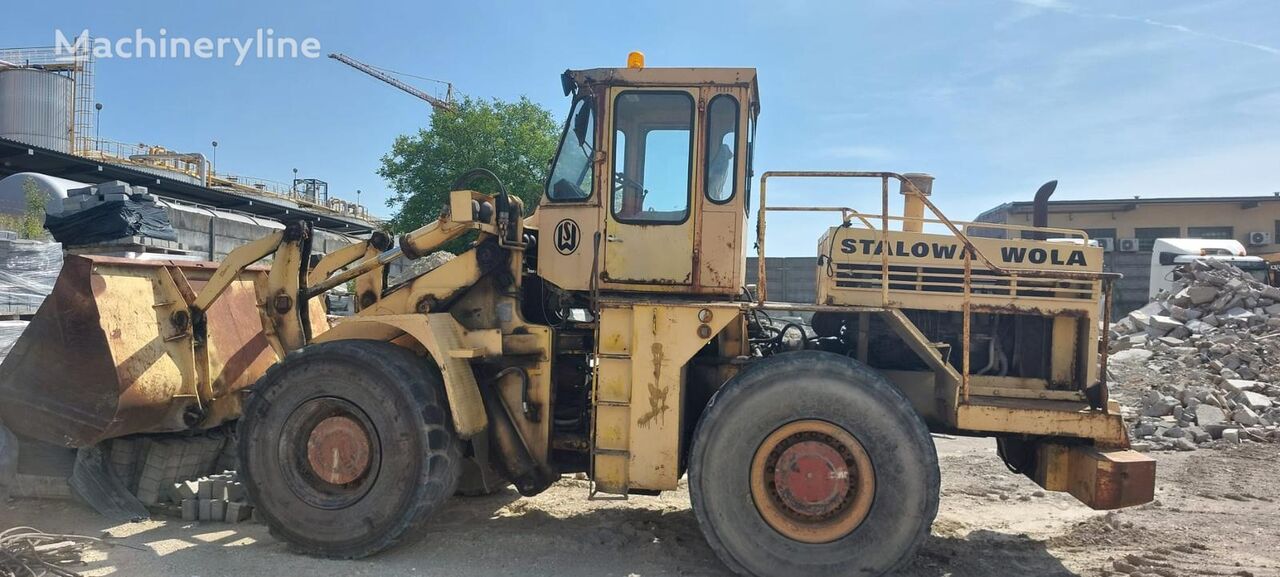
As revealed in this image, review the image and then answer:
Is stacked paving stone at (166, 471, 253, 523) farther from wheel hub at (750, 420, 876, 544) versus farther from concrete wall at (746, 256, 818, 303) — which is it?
concrete wall at (746, 256, 818, 303)

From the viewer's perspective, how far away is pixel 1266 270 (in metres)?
16.1

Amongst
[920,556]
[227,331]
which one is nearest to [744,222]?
[920,556]

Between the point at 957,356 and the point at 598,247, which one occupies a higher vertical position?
the point at 598,247

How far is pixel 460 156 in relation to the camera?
24531 millimetres

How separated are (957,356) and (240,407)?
522 centimetres

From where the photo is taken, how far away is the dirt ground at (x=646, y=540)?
467cm

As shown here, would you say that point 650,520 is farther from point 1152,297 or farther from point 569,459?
point 1152,297

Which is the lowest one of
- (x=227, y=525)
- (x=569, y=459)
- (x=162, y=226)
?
(x=227, y=525)

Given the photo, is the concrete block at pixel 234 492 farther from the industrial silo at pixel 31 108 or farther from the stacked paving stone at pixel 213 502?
the industrial silo at pixel 31 108

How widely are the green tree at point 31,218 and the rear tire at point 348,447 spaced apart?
804 centimetres

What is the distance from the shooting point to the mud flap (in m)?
5.46

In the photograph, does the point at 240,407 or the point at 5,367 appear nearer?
the point at 5,367

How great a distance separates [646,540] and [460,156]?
68.8ft

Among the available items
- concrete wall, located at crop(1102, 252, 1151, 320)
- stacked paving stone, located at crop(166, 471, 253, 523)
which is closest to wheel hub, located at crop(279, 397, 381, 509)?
stacked paving stone, located at crop(166, 471, 253, 523)
